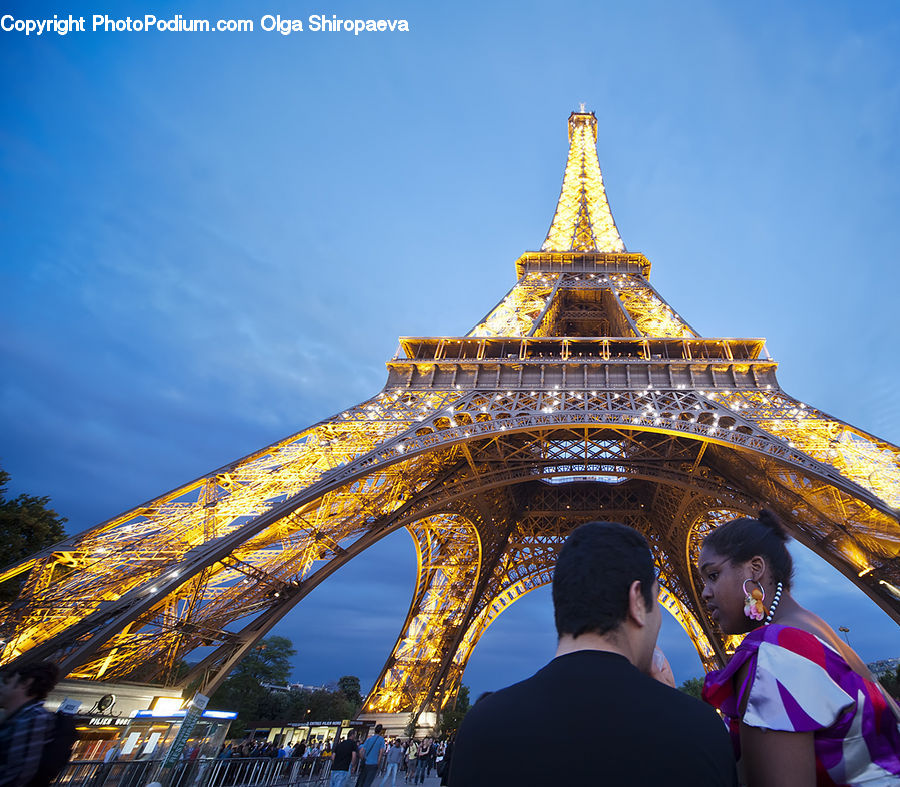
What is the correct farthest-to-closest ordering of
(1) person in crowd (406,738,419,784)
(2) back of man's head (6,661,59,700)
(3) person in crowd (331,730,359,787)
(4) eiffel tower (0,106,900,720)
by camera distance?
(1) person in crowd (406,738,419,784)
(4) eiffel tower (0,106,900,720)
(3) person in crowd (331,730,359,787)
(2) back of man's head (6,661,59,700)

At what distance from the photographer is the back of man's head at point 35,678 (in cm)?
299

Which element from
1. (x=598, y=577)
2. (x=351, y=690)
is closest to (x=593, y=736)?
(x=598, y=577)

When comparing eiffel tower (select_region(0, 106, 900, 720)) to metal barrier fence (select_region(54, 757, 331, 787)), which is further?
eiffel tower (select_region(0, 106, 900, 720))

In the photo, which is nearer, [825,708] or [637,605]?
[825,708]

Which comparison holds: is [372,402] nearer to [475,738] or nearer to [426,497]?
[426,497]

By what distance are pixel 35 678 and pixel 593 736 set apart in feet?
11.8

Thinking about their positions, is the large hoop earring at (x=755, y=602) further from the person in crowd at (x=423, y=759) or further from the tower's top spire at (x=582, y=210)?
the tower's top spire at (x=582, y=210)

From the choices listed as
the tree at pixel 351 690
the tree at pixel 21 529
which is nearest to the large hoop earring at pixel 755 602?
the tree at pixel 21 529

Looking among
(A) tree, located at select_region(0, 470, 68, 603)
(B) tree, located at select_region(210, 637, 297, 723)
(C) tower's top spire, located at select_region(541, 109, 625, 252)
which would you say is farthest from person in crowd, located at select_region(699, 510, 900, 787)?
(B) tree, located at select_region(210, 637, 297, 723)

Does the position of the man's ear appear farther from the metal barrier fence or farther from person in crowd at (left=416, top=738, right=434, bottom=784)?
person in crowd at (left=416, top=738, right=434, bottom=784)

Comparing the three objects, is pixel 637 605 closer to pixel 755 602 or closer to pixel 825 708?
pixel 825 708

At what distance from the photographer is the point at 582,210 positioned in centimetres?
2902

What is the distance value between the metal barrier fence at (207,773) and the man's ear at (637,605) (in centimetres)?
666

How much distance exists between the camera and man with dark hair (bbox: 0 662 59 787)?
106 inches
